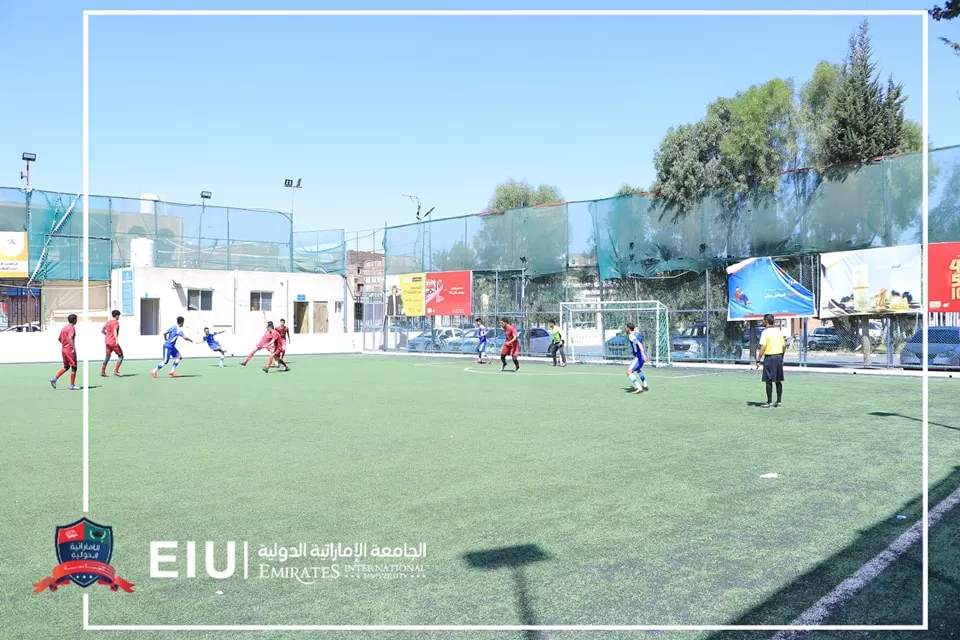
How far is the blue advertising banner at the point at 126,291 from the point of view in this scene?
40031 mm

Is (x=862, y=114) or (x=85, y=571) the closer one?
(x=85, y=571)

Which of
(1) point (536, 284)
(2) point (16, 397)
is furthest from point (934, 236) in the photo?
(2) point (16, 397)

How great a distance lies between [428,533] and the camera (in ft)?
20.3

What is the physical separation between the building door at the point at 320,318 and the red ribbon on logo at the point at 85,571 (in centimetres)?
4193

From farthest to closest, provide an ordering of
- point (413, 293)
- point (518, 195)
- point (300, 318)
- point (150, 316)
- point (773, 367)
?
point (518, 195) → point (300, 318) → point (150, 316) → point (413, 293) → point (773, 367)

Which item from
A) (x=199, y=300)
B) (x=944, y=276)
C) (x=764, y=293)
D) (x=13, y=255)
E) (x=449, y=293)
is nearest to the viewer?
(x=944, y=276)

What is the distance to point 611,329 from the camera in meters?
31.1

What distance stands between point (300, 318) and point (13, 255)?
14710 millimetres

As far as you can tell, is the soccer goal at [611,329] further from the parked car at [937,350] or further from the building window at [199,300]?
the building window at [199,300]

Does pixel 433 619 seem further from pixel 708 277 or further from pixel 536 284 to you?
pixel 536 284

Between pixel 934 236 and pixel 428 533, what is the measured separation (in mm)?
21407

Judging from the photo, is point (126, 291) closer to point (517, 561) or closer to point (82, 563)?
point (82, 563)

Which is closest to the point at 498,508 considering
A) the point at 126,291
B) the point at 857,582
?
the point at 857,582

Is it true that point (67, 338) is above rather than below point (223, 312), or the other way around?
below
